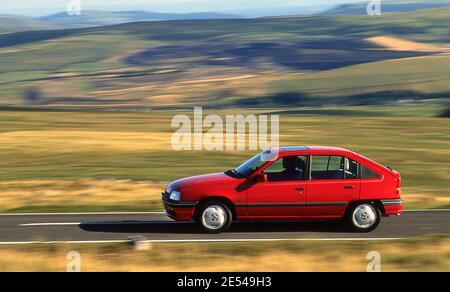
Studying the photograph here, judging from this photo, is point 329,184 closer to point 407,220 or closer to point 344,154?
point 344,154

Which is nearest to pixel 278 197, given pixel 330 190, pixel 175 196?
pixel 330 190

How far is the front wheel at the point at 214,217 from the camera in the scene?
52.7 ft

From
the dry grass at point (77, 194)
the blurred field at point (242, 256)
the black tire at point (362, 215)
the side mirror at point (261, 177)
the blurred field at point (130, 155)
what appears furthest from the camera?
the blurred field at point (130, 155)

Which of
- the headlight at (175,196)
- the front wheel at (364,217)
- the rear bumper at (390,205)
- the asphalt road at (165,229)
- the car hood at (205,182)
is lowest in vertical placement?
the asphalt road at (165,229)

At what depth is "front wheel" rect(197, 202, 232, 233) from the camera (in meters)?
16.1

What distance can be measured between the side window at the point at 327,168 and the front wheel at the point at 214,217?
5.73ft

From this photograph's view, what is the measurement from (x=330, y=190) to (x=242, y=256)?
9.67 ft

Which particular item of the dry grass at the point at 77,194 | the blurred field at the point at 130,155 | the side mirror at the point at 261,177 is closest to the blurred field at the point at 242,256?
the side mirror at the point at 261,177

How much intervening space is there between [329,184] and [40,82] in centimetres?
16849

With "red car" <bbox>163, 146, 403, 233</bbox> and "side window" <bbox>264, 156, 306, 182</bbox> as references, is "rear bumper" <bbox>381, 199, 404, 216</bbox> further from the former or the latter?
"side window" <bbox>264, 156, 306, 182</bbox>

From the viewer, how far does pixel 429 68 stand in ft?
505

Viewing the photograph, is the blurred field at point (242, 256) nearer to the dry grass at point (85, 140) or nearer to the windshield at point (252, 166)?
the windshield at point (252, 166)

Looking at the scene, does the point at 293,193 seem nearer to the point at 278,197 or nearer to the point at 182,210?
the point at 278,197
